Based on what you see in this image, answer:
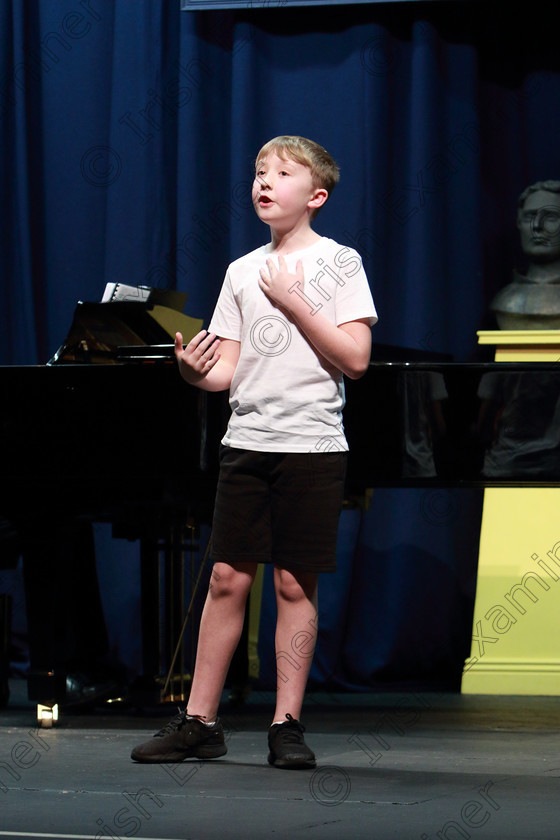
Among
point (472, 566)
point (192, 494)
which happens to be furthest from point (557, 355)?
point (192, 494)

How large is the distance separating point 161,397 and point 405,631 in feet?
5.81

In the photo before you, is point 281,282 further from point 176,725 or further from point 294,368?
point 176,725

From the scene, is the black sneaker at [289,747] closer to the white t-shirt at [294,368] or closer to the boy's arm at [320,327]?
the white t-shirt at [294,368]

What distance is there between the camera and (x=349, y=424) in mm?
2582

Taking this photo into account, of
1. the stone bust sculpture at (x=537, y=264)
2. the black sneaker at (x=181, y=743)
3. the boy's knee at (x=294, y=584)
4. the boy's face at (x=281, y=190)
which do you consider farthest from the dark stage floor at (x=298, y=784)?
the stone bust sculpture at (x=537, y=264)

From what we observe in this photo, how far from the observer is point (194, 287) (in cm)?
411

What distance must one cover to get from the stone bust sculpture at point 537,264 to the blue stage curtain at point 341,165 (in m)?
0.22

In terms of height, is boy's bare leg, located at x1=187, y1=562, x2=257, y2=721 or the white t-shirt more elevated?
the white t-shirt

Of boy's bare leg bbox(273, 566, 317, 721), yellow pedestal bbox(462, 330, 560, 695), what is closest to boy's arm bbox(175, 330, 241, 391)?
boy's bare leg bbox(273, 566, 317, 721)

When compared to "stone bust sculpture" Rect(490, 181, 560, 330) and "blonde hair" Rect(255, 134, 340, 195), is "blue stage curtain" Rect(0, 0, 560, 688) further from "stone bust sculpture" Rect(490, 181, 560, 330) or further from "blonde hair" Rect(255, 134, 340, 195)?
"blonde hair" Rect(255, 134, 340, 195)

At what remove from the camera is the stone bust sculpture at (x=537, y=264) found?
3832 millimetres

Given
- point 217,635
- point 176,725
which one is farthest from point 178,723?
point 217,635

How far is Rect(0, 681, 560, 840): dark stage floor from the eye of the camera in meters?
1.58

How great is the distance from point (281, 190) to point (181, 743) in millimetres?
991
